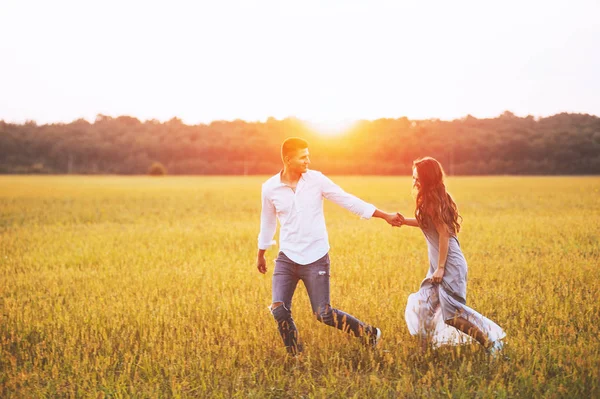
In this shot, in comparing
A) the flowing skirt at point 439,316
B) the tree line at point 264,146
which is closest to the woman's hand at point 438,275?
the flowing skirt at point 439,316

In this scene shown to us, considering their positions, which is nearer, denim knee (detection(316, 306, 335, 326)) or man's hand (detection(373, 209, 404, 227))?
denim knee (detection(316, 306, 335, 326))

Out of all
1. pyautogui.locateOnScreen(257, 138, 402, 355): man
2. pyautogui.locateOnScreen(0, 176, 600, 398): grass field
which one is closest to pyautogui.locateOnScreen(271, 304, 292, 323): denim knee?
pyautogui.locateOnScreen(257, 138, 402, 355): man

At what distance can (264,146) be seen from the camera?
12125 cm

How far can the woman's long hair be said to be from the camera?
4688 mm

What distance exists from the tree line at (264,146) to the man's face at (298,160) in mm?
101771

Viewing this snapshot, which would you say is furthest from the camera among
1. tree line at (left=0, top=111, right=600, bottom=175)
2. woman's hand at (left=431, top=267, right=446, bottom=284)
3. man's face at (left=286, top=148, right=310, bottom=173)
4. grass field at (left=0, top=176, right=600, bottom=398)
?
tree line at (left=0, top=111, right=600, bottom=175)

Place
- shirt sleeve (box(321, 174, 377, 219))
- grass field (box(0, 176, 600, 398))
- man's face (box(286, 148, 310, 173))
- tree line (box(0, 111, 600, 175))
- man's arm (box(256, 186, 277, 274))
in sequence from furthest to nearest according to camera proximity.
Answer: tree line (box(0, 111, 600, 175)), man's arm (box(256, 186, 277, 274)), shirt sleeve (box(321, 174, 377, 219)), man's face (box(286, 148, 310, 173)), grass field (box(0, 176, 600, 398))

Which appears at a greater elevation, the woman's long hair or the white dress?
the woman's long hair

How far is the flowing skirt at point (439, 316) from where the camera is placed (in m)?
4.78

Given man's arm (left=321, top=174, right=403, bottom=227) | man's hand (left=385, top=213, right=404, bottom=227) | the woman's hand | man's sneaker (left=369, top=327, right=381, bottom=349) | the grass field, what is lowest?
the grass field

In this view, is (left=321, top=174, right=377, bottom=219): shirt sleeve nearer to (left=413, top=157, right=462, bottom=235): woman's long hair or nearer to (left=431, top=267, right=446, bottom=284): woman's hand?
(left=413, top=157, right=462, bottom=235): woman's long hair

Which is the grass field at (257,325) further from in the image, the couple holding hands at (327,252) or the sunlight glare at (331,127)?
the sunlight glare at (331,127)

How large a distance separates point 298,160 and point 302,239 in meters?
0.70

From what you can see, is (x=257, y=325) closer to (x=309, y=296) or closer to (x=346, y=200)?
(x=309, y=296)
